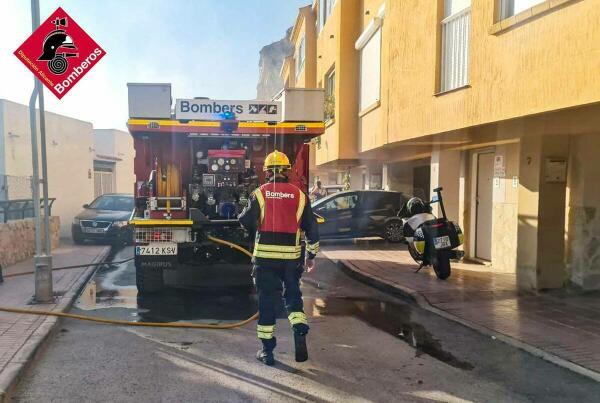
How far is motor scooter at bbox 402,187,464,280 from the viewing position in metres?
8.54

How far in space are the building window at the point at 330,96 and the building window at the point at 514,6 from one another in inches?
386

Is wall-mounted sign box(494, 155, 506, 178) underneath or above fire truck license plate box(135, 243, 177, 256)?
above

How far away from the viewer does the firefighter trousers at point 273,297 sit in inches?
186

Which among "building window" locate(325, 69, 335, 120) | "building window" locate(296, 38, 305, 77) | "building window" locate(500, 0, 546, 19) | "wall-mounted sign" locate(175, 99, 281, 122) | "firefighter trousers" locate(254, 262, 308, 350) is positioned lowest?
"firefighter trousers" locate(254, 262, 308, 350)

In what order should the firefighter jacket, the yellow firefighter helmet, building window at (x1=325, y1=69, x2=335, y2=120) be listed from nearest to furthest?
the firefighter jacket → the yellow firefighter helmet → building window at (x1=325, y1=69, x2=335, y2=120)

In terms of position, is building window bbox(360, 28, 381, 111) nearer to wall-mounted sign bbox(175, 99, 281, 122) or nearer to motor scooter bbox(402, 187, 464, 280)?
motor scooter bbox(402, 187, 464, 280)

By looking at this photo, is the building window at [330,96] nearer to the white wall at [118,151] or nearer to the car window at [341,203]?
the car window at [341,203]

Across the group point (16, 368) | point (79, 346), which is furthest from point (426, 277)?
point (16, 368)

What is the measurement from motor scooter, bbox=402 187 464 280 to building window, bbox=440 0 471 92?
2.03 meters

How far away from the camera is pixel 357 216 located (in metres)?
13.6

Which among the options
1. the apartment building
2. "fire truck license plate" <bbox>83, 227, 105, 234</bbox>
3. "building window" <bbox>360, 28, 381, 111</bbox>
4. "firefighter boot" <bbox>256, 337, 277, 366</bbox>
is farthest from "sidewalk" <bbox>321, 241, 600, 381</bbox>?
"fire truck license plate" <bbox>83, 227, 105, 234</bbox>

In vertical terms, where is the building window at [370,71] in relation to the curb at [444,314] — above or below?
Answer: above

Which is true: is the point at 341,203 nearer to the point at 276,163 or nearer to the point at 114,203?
the point at 114,203

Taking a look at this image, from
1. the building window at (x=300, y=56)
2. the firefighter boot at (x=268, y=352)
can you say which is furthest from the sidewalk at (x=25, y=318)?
the building window at (x=300, y=56)
